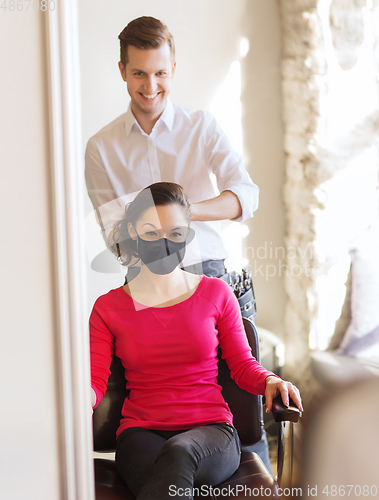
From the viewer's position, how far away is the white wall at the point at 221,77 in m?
0.74

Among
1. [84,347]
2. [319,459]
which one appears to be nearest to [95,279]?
[84,347]

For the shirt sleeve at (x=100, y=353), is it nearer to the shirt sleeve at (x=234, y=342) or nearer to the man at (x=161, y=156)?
the man at (x=161, y=156)

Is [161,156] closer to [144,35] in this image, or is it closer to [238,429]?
[144,35]

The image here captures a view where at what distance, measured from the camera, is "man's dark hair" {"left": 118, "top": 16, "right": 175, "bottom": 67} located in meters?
0.77

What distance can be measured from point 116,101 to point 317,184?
0.57 metres

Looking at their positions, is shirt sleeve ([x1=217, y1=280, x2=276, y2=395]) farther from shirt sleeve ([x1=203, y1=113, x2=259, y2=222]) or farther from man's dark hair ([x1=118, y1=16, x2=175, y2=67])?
man's dark hair ([x1=118, y1=16, x2=175, y2=67])

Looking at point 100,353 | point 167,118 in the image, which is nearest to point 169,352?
point 100,353

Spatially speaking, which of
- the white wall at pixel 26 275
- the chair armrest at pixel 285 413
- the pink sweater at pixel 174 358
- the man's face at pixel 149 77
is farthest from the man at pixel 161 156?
the chair armrest at pixel 285 413

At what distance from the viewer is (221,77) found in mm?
897

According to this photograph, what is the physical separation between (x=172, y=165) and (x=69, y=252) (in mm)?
374

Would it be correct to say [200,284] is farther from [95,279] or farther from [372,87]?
[372,87]

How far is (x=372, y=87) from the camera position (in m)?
1.05

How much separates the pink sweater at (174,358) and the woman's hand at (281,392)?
0.09ft

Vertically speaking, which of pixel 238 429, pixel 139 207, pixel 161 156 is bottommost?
pixel 238 429
